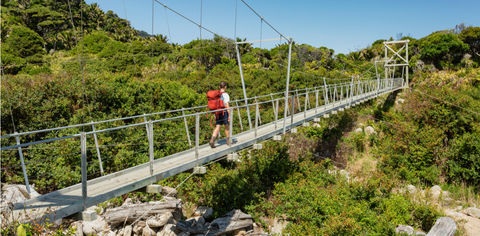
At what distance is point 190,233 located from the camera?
6598mm

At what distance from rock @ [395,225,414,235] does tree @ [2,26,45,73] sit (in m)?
18.6

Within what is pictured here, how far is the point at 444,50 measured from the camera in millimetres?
22078

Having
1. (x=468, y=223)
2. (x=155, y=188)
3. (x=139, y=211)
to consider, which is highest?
(x=155, y=188)

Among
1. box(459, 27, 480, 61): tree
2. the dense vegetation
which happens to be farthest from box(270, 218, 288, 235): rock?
box(459, 27, 480, 61): tree

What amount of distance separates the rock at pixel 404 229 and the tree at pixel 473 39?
20.6m

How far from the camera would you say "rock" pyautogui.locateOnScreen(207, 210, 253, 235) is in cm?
696

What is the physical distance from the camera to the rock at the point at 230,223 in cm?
696

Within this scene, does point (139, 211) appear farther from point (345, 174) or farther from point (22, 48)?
point (22, 48)

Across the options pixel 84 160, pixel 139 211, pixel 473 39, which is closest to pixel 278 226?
pixel 139 211

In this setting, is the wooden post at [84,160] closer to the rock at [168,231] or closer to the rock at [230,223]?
the rock at [168,231]

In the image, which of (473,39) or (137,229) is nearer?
(137,229)

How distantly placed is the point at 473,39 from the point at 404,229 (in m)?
22.2

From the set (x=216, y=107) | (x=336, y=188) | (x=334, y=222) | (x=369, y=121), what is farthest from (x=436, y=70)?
(x=216, y=107)

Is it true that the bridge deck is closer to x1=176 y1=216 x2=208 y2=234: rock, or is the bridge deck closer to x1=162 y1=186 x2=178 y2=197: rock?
x1=176 y1=216 x2=208 y2=234: rock
